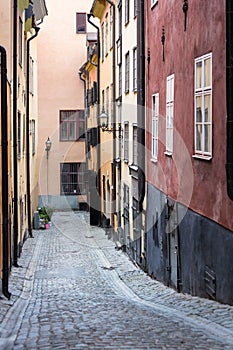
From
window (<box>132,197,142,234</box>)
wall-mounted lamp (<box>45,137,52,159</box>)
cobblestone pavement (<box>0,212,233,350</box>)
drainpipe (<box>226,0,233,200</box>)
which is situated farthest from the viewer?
wall-mounted lamp (<box>45,137,52,159</box>)

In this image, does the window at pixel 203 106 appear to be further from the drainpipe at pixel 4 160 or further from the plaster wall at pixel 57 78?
the plaster wall at pixel 57 78

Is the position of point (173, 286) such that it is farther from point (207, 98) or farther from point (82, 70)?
point (82, 70)

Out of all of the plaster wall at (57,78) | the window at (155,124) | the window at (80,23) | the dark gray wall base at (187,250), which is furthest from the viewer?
the window at (80,23)

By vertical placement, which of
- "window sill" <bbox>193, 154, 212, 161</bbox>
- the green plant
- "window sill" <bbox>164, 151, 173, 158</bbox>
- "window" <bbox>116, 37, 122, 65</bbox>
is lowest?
the green plant

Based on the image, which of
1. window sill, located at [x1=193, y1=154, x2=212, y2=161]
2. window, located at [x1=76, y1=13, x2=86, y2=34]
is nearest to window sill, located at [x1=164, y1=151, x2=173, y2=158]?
window sill, located at [x1=193, y1=154, x2=212, y2=161]

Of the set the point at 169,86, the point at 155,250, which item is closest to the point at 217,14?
the point at 169,86

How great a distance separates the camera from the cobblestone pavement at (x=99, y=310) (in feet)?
21.0

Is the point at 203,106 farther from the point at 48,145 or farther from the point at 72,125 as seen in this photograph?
the point at 72,125

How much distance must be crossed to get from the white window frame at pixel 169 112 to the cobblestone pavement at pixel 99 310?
2634 mm

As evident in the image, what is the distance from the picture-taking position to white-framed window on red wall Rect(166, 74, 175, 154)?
11.8 meters

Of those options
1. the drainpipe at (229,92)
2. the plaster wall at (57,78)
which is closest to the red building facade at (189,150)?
the drainpipe at (229,92)

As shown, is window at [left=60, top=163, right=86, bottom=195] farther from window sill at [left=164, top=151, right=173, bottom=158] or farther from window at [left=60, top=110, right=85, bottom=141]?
window sill at [left=164, top=151, right=173, bottom=158]

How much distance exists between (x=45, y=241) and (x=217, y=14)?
48.5 ft

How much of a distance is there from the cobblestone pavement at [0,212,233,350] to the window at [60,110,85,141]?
52.2 ft
